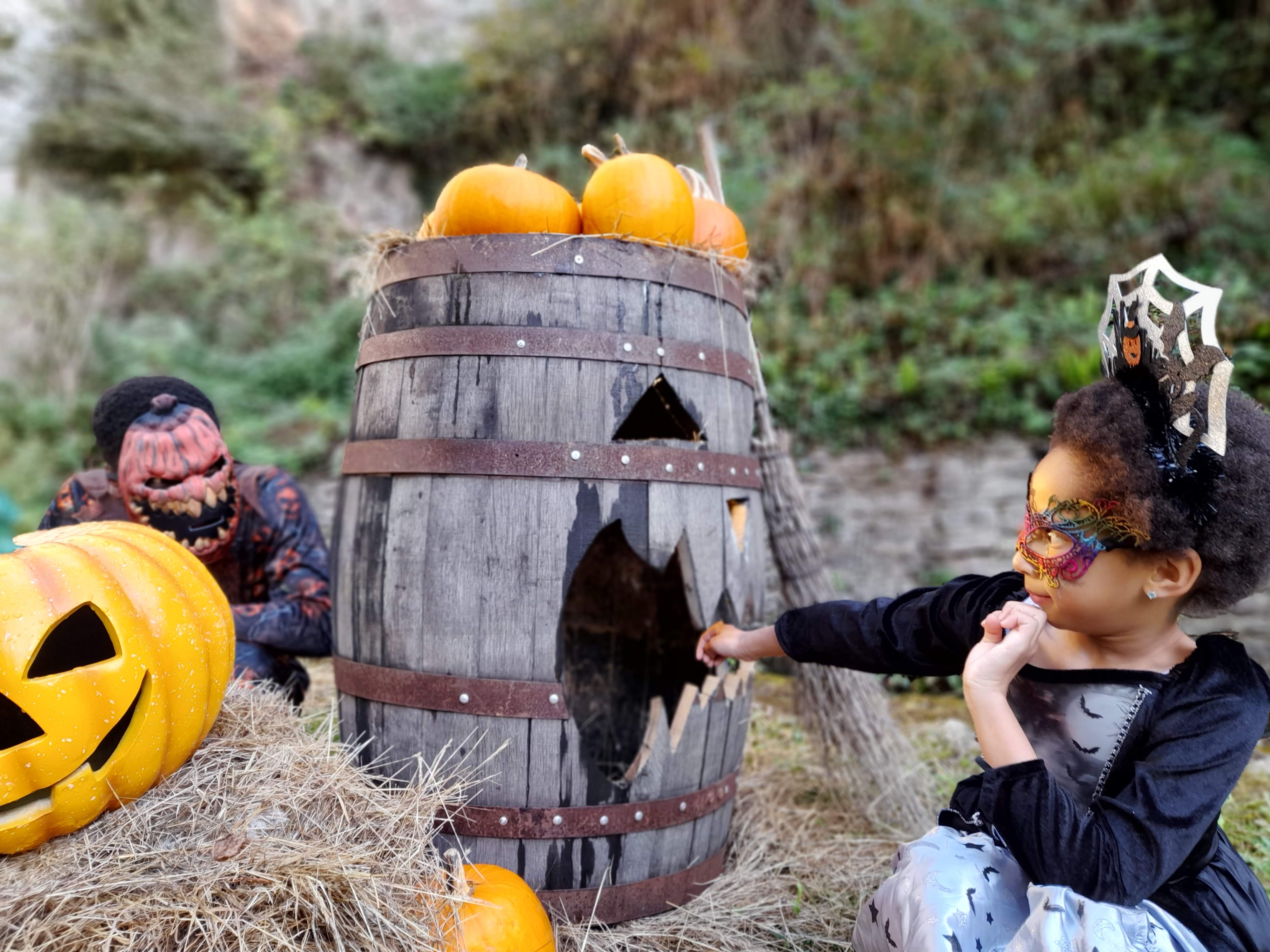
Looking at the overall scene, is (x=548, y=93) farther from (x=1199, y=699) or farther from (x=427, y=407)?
(x=1199, y=699)

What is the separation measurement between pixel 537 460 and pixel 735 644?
0.67m

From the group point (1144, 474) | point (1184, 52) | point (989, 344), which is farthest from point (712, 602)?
point (1184, 52)

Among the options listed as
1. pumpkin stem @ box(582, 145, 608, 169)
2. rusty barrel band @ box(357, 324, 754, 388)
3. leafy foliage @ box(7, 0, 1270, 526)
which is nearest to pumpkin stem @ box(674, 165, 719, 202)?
pumpkin stem @ box(582, 145, 608, 169)

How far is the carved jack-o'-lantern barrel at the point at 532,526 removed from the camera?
2111 mm

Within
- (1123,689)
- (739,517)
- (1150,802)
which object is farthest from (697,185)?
(1150,802)

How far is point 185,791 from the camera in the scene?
1.92 metres

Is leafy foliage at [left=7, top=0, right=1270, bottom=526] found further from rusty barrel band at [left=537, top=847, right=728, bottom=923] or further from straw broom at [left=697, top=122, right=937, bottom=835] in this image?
rusty barrel band at [left=537, top=847, right=728, bottom=923]

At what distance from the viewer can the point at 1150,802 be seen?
1438 millimetres

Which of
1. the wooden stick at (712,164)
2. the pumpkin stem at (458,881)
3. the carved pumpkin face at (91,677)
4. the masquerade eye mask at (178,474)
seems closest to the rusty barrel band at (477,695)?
the pumpkin stem at (458,881)

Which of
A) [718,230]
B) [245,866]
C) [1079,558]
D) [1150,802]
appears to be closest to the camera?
[1150,802]

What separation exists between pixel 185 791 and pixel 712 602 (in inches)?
51.9

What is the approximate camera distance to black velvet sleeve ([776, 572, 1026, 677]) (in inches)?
73.2

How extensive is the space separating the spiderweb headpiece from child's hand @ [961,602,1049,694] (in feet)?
1.07

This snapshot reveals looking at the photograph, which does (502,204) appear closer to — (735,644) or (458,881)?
(735,644)
